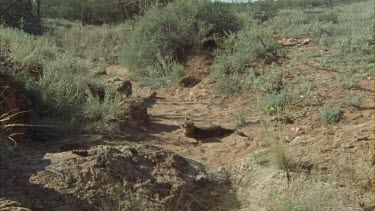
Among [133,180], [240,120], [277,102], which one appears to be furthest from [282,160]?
[277,102]

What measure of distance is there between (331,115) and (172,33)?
4.43m

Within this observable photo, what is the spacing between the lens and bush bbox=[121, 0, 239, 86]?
28.7 feet

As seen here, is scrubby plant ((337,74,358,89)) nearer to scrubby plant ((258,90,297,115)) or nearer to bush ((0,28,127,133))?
scrubby plant ((258,90,297,115))

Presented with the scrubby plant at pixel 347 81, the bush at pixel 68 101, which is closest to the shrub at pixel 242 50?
the scrubby plant at pixel 347 81

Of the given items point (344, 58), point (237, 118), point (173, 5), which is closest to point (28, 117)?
point (237, 118)

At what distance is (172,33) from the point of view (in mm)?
8914

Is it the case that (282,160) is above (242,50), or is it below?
below

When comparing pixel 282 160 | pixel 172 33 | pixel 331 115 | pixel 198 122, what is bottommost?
pixel 198 122

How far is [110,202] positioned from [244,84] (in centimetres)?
410

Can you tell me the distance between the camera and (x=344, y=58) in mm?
7090

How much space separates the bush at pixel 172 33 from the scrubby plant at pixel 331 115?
374 centimetres

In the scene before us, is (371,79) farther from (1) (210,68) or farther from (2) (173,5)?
(2) (173,5)

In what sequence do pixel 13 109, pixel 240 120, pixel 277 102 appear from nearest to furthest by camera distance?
pixel 13 109 → pixel 240 120 → pixel 277 102

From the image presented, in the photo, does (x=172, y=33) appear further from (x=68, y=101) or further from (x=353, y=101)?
(x=353, y=101)
